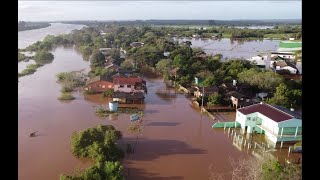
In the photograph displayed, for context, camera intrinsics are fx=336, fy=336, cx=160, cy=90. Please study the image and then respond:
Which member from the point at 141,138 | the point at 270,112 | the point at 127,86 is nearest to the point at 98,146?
the point at 141,138

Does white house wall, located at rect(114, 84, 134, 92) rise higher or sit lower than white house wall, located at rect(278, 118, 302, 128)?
higher

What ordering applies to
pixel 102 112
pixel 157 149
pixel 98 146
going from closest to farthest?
pixel 98 146 < pixel 157 149 < pixel 102 112

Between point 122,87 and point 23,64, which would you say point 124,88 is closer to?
point 122,87

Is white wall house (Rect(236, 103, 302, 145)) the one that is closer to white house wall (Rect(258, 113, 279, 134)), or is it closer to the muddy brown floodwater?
white house wall (Rect(258, 113, 279, 134))

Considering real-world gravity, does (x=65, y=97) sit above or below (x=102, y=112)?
above

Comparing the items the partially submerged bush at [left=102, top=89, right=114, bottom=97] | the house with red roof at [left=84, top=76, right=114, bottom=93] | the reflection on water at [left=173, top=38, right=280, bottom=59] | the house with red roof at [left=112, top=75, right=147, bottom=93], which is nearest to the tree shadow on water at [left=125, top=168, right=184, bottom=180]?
the house with red roof at [left=112, top=75, right=147, bottom=93]
